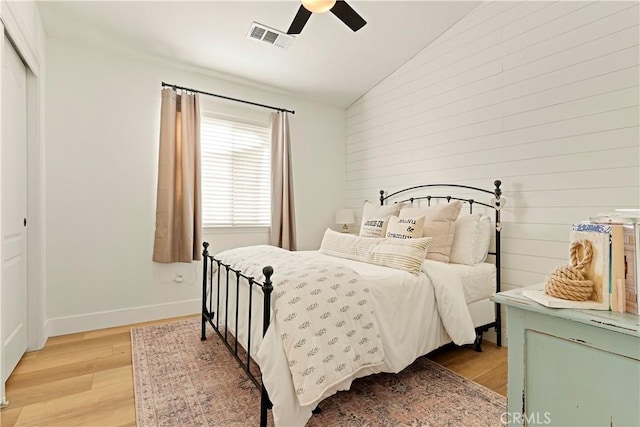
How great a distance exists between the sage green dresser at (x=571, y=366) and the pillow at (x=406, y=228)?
4.93 ft

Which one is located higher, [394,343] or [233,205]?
[233,205]

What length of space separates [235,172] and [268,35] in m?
1.50

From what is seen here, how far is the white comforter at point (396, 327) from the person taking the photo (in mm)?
1447

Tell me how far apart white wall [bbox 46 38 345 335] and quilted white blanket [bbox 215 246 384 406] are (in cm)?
191

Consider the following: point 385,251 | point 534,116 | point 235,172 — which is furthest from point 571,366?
point 235,172

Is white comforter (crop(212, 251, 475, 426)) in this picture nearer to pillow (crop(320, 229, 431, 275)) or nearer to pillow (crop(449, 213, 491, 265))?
pillow (crop(320, 229, 431, 275))

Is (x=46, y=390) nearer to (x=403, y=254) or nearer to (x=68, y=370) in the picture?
(x=68, y=370)

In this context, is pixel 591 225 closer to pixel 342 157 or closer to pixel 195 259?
pixel 195 259

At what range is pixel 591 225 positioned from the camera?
2.95ft

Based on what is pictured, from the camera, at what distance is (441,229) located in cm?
260

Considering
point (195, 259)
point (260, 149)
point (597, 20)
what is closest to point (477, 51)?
point (597, 20)

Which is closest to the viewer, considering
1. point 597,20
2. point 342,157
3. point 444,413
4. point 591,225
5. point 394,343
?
point 591,225

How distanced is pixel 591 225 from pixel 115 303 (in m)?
3.55

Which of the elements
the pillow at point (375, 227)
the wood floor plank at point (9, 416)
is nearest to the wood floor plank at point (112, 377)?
the wood floor plank at point (9, 416)
